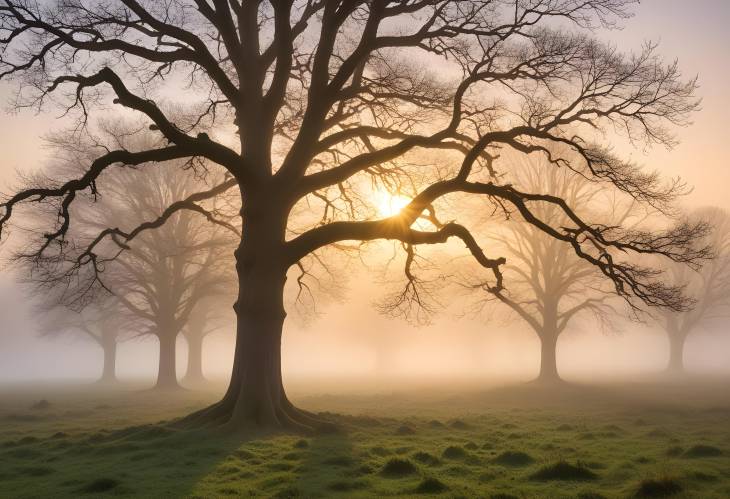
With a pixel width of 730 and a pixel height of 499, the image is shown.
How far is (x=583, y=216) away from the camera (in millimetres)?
35062

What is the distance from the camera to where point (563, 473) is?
9.06 m

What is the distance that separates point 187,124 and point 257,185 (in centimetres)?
677

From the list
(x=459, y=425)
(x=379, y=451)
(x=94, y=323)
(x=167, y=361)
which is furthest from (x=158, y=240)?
(x=379, y=451)

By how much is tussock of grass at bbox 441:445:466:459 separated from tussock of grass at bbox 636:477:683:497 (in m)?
3.57

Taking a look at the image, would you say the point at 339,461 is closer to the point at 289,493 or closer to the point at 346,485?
the point at 346,485

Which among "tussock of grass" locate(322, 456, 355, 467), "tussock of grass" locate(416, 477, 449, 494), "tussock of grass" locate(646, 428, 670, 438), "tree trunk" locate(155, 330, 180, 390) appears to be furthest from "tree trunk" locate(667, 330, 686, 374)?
"tussock of grass" locate(416, 477, 449, 494)

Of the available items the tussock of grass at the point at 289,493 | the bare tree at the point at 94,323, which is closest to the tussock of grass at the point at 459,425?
the tussock of grass at the point at 289,493

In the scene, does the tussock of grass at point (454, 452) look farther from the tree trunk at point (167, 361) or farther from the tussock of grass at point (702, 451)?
the tree trunk at point (167, 361)

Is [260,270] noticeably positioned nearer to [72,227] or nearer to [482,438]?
[482,438]

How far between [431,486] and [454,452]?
2.88 m

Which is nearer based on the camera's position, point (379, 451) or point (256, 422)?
point (379, 451)

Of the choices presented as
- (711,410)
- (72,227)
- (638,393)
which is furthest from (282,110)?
(638,393)

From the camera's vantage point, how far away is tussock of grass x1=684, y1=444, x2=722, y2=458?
10805 mm

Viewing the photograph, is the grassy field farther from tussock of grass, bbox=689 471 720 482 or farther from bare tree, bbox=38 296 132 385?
bare tree, bbox=38 296 132 385
